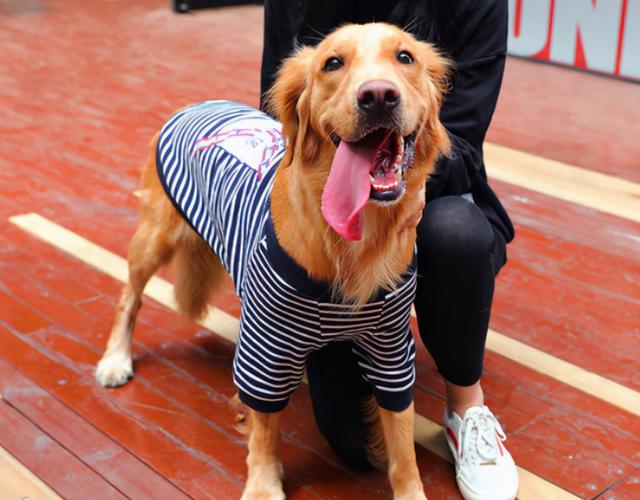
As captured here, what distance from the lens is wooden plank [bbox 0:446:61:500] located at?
216cm

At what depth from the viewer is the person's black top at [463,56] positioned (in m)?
2.26

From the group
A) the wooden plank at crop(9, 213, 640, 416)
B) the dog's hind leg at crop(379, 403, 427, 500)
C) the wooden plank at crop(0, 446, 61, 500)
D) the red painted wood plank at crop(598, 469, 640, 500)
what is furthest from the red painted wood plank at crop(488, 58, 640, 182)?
the wooden plank at crop(0, 446, 61, 500)

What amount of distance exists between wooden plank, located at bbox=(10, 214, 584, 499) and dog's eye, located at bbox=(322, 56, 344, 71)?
3.60 ft

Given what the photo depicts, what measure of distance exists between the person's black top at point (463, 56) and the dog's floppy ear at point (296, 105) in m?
0.45

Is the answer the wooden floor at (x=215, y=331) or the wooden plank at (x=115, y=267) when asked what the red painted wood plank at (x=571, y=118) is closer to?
the wooden floor at (x=215, y=331)

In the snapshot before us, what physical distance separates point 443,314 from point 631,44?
14.5 feet

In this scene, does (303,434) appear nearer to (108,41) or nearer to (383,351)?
(383,351)

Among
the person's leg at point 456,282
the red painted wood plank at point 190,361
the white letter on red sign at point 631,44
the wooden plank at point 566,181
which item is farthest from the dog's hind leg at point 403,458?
the white letter on red sign at point 631,44

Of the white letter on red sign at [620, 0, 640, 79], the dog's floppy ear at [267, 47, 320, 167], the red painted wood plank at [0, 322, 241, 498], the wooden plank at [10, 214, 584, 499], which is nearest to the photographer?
the dog's floppy ear at [267, 47, 320, 167]

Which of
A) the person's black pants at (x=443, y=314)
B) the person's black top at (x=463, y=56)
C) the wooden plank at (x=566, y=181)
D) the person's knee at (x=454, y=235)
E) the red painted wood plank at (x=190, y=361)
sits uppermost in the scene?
the person's black top at (x=463, y=56)

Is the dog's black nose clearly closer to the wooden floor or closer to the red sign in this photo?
the wooden floor

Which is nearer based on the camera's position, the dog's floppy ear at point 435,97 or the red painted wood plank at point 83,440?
the dog's floppy ear at point 435,97

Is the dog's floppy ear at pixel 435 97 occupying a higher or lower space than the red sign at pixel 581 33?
higher

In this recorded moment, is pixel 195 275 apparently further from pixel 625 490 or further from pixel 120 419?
pixel 625 490
